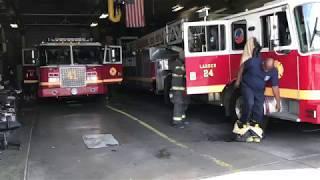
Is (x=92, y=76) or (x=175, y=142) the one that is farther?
(x=92, y=76)

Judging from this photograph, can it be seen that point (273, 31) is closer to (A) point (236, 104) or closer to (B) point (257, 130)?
(B) point (257, 130)

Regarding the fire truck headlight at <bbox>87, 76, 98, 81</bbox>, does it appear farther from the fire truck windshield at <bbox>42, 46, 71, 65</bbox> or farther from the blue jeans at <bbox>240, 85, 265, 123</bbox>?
the blue jeans at <bbox>240, 85, 265, 123</bbox>

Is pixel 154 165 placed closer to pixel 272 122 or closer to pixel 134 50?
pixel 272 122

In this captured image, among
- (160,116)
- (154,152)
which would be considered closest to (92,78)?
(160,116)

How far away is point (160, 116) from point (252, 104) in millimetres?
4788

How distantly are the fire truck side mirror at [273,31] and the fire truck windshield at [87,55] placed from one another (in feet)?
31.1

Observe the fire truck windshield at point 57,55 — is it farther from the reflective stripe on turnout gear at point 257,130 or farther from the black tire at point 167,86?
the reflective stripe on turnout gear at point 257,130

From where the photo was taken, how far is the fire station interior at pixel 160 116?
7926 millimetres

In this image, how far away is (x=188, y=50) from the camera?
39.0 ft

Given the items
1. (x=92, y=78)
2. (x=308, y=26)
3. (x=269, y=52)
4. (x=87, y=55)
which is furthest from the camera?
(x=87, y=55)

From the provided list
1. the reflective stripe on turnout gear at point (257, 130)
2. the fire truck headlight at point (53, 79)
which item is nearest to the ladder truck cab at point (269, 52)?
the reflective stripe on turnout gear at point (257, 130)

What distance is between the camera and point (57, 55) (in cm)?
1789

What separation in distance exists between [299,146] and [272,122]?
2.88 m

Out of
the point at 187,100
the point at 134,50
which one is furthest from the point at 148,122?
the point at 134,50
